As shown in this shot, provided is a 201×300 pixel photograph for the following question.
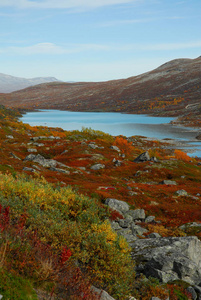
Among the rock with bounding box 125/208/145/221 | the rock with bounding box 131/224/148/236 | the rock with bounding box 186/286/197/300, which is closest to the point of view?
the rock with bounding box 186/286/197/300

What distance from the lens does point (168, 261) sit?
9.70 m

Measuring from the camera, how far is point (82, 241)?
8719 millimetres

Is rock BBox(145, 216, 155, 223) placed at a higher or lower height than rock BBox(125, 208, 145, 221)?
lower

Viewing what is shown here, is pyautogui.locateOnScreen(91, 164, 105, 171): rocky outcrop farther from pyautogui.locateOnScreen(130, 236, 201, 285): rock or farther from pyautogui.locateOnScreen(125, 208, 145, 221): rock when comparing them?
pyautogui.locateOnScreen(130, 236, 201, 285): rock

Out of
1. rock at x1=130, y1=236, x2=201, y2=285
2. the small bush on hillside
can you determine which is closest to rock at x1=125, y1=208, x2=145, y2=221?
rock at x1=130, y1=236, x2=201, y2=285

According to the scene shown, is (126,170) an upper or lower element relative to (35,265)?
lower

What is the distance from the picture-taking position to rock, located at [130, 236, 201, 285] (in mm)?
9477

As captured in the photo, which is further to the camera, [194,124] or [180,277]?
[194,124]

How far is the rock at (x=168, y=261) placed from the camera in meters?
9.48

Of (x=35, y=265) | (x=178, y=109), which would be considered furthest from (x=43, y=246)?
(x=178, y=109)

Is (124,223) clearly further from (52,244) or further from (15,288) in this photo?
(15,288)

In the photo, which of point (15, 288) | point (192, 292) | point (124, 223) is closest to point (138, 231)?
point (124, 223)

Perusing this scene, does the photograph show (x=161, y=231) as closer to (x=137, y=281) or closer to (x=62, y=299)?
(x=137, y=281)

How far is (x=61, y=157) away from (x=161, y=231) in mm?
28977
